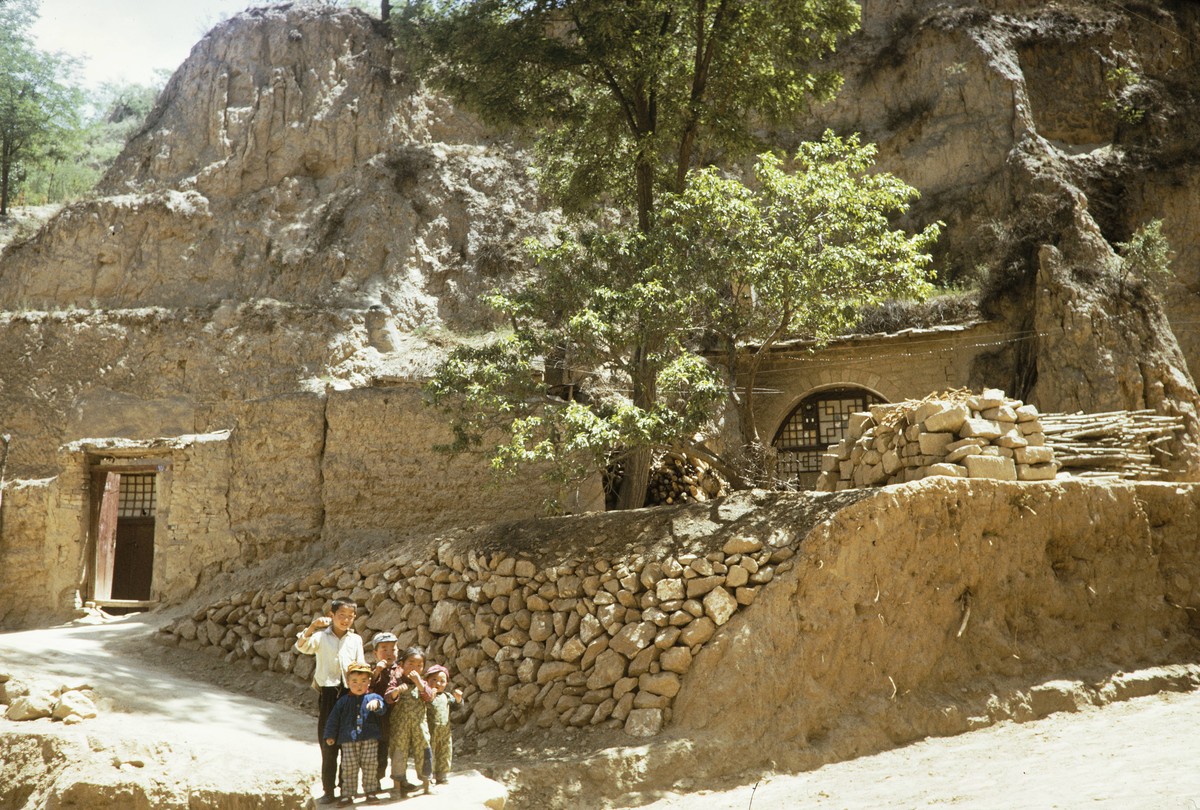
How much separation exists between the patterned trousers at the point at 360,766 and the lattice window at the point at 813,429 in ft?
33.2

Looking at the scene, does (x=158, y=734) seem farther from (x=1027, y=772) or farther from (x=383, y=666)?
(x=1027, y=772)

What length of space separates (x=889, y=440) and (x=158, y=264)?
13.5m

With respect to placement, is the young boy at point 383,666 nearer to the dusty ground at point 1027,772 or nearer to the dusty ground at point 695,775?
the dusty ground at point 695,775

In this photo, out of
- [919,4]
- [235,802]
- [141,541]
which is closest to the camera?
[235,802]

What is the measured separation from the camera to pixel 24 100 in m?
19.5

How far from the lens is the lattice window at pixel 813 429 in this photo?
15.9m

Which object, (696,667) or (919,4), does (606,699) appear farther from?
(919,4)

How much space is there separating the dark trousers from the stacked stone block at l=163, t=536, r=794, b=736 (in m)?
1.97

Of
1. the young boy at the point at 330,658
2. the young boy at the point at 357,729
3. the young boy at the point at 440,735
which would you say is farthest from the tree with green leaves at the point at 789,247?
the young boy at the point at 357,729

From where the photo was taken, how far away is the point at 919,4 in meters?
19.8

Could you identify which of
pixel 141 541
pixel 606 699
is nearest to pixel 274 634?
pixel 606 699

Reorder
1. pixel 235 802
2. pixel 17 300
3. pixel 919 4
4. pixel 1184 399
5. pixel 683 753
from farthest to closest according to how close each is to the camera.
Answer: pixel 919 4 < pixel 17 300 < pixel 1184 399 < pixel 683 753 < pixel 235 802

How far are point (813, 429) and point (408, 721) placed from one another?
1053 cm

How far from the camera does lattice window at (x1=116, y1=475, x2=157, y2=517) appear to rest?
50.3 feet
